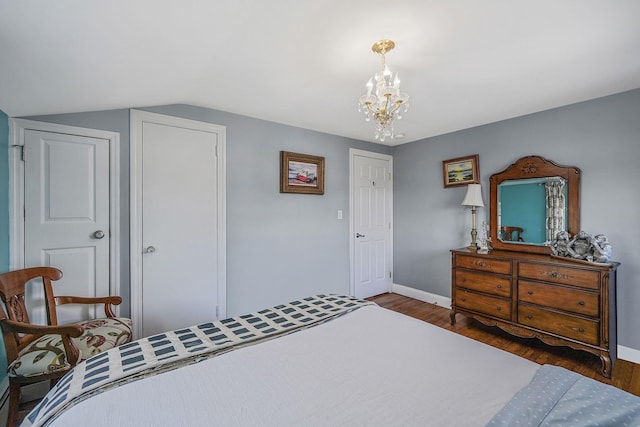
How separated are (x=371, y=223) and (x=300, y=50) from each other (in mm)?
2726

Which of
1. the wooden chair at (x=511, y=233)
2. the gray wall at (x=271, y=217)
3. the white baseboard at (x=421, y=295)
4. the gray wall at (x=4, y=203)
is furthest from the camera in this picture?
the white baseboard at (x=421, y=295)

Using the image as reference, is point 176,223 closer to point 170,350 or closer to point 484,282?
point 170,350

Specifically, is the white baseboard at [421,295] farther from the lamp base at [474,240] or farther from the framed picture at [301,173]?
the framed picture at [301,173]

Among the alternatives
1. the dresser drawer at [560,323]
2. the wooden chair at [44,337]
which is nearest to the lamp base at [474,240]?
the dresser drawer at [560,323]

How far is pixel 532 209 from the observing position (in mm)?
2881

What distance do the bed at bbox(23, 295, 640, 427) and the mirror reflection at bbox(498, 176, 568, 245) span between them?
2.12 m

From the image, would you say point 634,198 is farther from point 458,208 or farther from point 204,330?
point 204,330

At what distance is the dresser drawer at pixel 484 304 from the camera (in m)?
2.70

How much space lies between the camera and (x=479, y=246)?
3.19 m

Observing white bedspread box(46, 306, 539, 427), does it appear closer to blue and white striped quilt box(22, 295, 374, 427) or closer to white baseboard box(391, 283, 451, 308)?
blue and white striped quilt box(22, 295, 374, 427)

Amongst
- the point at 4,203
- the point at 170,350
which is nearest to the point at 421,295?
the point at 170,350

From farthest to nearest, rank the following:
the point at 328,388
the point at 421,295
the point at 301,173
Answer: the point at 421,295, the point at 301,173, the point at 328,388

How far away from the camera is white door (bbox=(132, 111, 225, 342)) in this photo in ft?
7.70

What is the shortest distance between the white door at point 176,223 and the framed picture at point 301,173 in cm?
70
